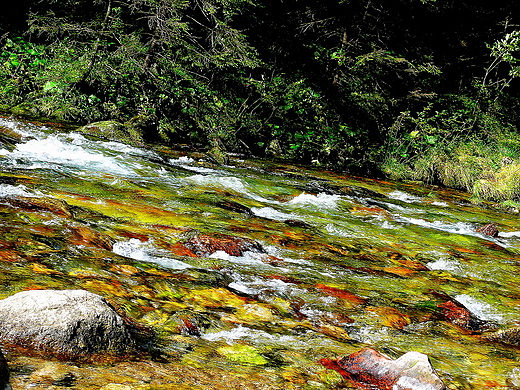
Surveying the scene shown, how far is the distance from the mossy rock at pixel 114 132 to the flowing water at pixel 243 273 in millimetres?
2268

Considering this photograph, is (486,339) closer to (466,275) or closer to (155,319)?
(466,275)

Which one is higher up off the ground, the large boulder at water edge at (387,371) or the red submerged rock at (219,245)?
the large boulder at water edge at (387,371)

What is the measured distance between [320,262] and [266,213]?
2415 mm

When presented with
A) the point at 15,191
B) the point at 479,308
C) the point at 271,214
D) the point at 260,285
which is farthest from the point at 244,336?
the point at 271,214

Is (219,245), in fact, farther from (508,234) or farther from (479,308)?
(508,234)

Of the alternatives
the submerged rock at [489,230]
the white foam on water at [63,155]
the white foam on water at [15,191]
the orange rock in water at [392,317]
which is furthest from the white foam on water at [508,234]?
the white foam on water at [15,191]

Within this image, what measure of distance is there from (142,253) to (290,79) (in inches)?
542

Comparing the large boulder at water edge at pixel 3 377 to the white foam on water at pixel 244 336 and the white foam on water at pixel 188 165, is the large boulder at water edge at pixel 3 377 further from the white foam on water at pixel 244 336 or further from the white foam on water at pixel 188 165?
the white foam on water at pixel 188 165

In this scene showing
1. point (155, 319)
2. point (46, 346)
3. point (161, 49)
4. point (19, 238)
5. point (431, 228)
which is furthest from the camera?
point (161, 49)

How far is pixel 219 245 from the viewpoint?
4953 mm

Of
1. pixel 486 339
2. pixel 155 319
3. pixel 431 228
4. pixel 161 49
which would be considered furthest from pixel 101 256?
pixel 161 49

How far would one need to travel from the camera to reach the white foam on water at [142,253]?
14.1ft

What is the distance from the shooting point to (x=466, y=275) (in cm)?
584

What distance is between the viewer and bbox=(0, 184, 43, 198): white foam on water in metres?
5.09
